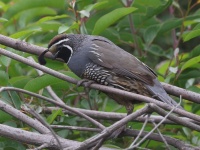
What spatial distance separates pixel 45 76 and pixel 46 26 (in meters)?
0.58

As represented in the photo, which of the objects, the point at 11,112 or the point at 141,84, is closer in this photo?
the point at 11,112

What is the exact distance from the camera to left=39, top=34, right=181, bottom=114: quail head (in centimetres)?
416

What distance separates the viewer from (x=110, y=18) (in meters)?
4.39

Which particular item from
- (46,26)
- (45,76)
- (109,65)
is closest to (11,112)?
(45,76)

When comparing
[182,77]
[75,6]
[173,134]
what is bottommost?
[173,134]

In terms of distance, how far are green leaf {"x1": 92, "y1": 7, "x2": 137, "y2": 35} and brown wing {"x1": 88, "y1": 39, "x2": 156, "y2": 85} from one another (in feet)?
0.64

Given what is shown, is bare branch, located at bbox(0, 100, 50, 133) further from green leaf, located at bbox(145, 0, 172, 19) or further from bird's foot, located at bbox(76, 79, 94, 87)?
green leaf, located at bbox(145, 0, 172, 19)

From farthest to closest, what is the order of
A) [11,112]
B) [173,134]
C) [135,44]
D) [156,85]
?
[135,44], [173,134], [156,85], [11,112]

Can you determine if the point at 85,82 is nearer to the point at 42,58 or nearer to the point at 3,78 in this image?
the point at 42,58

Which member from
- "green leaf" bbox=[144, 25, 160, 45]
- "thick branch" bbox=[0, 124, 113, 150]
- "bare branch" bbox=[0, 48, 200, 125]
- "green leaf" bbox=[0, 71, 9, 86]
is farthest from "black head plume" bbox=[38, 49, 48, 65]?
"green leaf" bbox=[144, 25, 160, 45]

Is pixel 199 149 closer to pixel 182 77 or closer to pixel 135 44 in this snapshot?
pixel 182 77

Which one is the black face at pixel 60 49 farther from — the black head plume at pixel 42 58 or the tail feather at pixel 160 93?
the tail feather at pixel 160 93

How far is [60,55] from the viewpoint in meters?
4.23

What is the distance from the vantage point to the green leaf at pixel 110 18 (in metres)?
4.30
